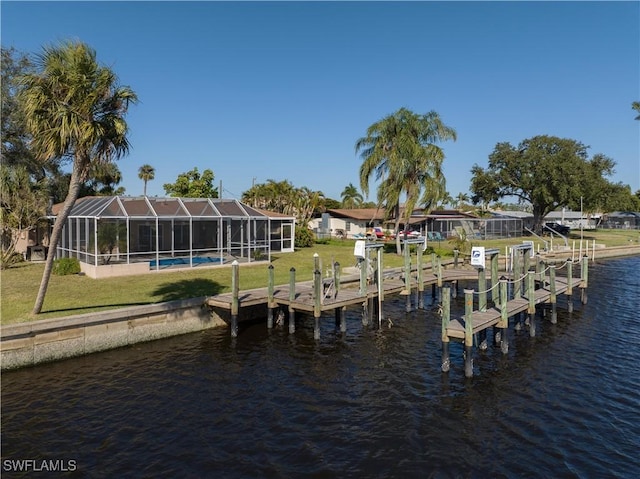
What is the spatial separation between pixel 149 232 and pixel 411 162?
17427mm

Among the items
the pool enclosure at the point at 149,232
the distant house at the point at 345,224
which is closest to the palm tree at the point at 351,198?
the distant house at the point at 345,224

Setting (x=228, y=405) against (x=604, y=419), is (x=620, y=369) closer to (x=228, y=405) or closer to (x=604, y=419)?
(x=604, y=419)

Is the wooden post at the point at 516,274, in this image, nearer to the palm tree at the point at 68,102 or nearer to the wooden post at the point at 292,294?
the wooden post at the point at 292,294

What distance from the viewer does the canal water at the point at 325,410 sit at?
811cm

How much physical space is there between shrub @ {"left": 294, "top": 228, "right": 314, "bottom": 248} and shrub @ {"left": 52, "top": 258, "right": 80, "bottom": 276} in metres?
19.7

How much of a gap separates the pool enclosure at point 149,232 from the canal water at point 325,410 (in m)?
8.56

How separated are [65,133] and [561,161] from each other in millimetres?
→ 58105

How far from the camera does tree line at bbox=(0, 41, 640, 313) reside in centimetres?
1224

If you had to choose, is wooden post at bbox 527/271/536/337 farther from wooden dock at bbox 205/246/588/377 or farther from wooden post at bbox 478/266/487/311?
wooden post at bbox 478/266/487/311

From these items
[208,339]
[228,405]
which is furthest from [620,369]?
[208,339]

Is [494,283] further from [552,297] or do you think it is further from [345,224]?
[345,224]

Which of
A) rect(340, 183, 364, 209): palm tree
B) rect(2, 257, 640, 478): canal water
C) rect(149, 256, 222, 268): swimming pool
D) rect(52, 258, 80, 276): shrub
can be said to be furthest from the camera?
rect(340, 183, 364, 209): palm tree

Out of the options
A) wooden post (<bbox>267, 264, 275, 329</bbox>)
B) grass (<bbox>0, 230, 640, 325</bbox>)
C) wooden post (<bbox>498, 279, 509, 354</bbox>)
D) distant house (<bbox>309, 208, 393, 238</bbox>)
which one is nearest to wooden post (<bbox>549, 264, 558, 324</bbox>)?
wooden post (<bbox>498, 279, 509, 354</bbox>)

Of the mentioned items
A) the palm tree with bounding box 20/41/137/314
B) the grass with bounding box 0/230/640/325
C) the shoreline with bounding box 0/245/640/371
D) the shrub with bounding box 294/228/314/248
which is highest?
the palm tree with bounding box 20/41/137/314
